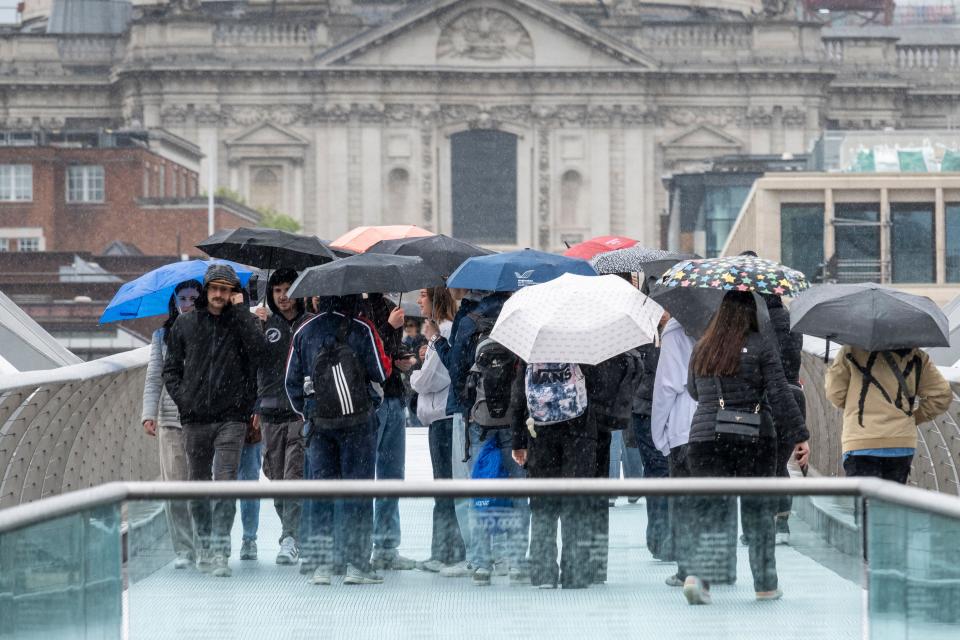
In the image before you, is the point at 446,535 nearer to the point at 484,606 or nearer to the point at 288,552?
the point at 484,606

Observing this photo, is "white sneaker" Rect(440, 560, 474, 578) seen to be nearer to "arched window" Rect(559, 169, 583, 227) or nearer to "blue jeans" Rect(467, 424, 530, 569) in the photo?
"blue jeans" Rect(467, 424, 530, 569)

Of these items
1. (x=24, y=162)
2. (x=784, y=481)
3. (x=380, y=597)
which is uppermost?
(x=24, y=162)

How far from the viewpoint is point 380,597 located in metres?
6.96

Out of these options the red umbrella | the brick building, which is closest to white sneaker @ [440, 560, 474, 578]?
the red umbrella

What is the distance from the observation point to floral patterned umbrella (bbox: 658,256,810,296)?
30.4ft

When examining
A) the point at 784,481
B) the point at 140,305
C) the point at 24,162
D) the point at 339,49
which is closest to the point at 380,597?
the point at 784,481

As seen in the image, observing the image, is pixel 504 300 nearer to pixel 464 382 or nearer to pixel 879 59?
pixel 464 382

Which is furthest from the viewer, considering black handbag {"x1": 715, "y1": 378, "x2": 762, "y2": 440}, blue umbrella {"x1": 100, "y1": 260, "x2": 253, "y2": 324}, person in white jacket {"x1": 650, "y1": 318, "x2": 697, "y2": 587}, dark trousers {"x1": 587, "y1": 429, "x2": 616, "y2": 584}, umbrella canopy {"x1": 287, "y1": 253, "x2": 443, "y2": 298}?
blue umbrella {"x1": 100, "y1": 260, "x2": 253, "y2": 324}

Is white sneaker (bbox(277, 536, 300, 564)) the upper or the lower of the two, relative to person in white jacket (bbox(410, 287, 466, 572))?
lower

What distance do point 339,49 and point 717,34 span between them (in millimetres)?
15543

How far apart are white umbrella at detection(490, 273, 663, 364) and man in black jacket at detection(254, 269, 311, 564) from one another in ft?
6.29

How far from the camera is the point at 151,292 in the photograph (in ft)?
43.3

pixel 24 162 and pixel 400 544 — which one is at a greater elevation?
pixel 24 162

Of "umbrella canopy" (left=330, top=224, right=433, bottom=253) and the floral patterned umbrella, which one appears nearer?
the floral patterned umbrella
